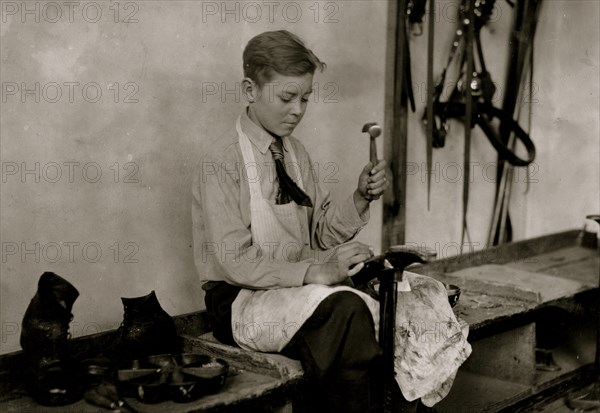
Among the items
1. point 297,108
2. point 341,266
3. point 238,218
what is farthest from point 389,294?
point 297,108

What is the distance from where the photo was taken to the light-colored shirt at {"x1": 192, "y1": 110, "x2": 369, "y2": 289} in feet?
9.55

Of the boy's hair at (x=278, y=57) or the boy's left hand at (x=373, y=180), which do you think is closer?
the boy's hair at (x=278, y=57)

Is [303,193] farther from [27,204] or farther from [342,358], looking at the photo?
[27,204]

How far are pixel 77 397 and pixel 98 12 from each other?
1479 mm

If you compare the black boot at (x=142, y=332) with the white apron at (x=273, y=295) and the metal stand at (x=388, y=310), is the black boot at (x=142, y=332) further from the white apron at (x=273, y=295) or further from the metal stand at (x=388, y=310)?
the metal stand at (x=388, y=310)

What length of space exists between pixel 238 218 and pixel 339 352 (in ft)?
2.12

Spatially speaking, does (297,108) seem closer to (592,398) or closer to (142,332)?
(142,332)

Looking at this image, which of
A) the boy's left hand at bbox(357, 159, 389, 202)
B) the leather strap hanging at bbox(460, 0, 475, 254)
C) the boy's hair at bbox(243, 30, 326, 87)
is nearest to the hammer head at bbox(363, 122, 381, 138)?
the boy's left hand at bbox(357, 159, 389, 202)

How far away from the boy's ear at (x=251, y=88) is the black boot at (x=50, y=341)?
990 millimetres

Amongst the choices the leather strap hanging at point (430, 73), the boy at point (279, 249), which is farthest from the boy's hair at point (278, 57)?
the leather strap hanging at point (430, 73)

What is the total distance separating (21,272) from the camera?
302cm

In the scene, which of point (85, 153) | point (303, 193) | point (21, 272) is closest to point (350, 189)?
point (303, 193)

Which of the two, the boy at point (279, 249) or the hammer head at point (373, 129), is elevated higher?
the hammer head at point (373, 129)

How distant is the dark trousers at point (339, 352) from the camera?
2.69 metres
